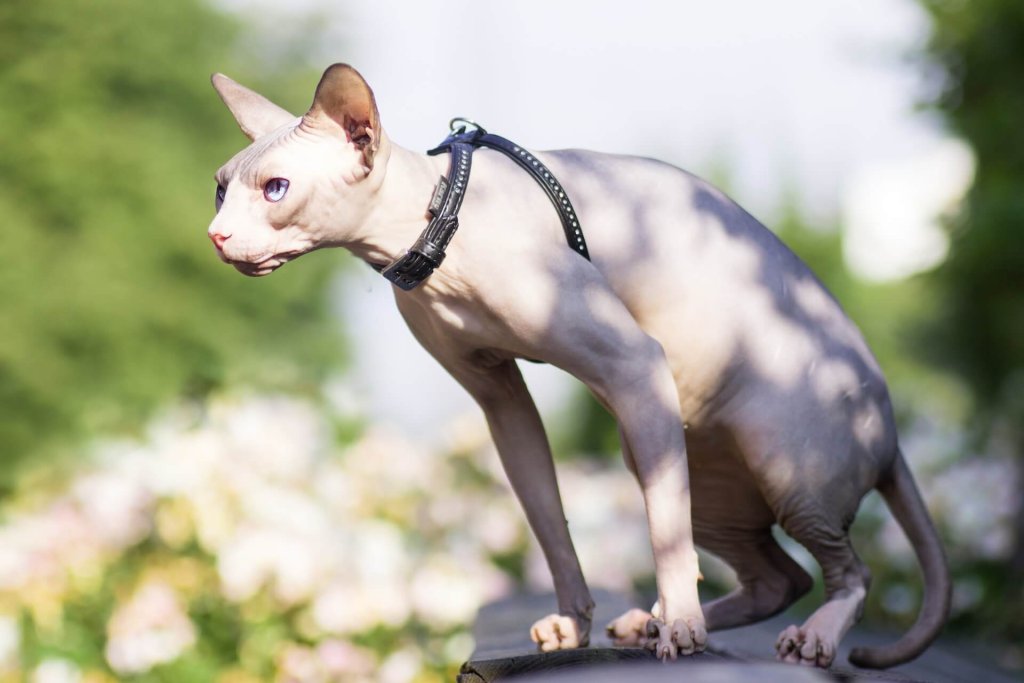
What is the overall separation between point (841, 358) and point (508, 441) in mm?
696

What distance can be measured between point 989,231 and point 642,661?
425 centimetres

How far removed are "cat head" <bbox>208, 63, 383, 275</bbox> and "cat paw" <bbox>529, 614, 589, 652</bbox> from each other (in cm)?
91

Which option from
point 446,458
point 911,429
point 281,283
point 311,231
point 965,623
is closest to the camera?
point 311,231

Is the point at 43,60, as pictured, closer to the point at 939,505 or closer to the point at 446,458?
the point at 446,458

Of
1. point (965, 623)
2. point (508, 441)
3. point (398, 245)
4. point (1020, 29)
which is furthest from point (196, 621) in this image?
point (1020, 29)

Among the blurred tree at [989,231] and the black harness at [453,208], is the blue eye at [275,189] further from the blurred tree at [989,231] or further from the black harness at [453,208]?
the blurred tree at [989,231]

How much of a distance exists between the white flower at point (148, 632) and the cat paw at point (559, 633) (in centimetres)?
206

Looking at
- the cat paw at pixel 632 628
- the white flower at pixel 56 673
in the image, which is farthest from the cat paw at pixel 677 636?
the white flower at pixel 56 673

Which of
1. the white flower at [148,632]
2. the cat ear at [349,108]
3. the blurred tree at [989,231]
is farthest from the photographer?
the blurred tree at [989,231]

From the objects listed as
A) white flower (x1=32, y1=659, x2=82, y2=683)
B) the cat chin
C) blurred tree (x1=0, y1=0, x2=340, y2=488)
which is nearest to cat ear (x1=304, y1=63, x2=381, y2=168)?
the cat chin

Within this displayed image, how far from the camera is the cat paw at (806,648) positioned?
85.3 inches

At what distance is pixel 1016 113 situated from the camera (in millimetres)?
5824

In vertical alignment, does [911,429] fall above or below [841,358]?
above

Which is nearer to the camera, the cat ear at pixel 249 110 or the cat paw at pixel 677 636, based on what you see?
the cat paw at pixel 677 636
